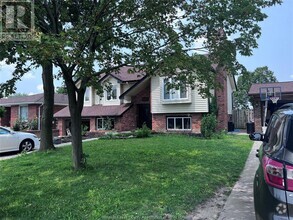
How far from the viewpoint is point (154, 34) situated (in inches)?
313

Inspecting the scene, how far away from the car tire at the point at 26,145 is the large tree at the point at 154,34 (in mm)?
7431

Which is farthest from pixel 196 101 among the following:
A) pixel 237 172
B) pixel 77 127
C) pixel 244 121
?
pixel 77 127

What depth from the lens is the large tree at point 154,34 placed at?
6.83 metres

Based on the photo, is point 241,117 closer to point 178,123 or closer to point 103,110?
point 178,123

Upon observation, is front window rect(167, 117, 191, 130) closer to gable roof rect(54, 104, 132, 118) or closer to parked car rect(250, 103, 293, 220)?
gable roof rect(54, 104, 132, 118)

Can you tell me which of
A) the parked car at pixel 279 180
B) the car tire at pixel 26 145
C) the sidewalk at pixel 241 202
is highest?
A: the parked car at pixel 279 180

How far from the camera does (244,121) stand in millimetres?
25688

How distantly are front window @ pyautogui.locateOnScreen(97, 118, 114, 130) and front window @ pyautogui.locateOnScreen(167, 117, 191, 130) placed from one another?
466 cm

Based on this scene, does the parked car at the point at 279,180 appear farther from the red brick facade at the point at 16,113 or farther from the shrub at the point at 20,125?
the red brick facade at the point at 16,113

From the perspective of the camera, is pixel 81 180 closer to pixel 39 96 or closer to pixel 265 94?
pixel 265 94

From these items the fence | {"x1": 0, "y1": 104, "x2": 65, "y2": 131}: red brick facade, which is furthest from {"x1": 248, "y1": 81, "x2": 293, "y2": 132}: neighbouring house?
{"x1": 0, "y1": 104, "x2": 65, "y2": 131}: red brick facade

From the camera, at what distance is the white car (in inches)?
520

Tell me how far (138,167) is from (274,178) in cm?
551

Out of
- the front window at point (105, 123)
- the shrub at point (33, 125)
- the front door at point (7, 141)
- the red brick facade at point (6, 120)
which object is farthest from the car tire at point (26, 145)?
the red brick facade at point (6, 120)
